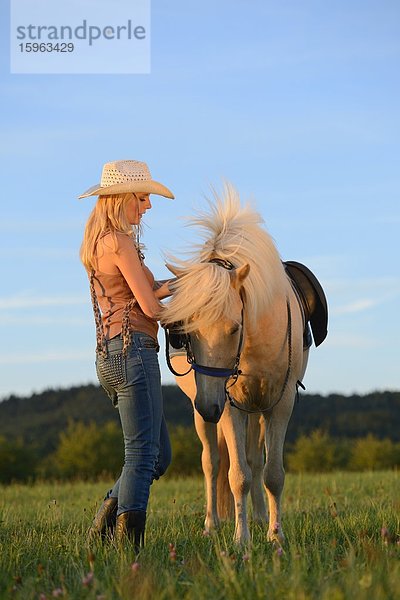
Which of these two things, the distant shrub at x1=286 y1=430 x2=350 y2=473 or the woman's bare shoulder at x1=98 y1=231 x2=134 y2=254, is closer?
the woman's bare shoulder at x1=98 y1=231 x2=134 y2=254

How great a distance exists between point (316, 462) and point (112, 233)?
24.2 m

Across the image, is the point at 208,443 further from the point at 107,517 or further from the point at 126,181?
the point at 126,181

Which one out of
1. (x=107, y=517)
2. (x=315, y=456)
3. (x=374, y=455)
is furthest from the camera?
(x=374, y=455)

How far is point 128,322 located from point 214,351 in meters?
0.58

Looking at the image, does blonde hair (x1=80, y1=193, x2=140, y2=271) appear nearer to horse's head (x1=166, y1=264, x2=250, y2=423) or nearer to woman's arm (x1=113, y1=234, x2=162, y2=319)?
woman's arm (x1=113, y1=234, x2=162, y2=319)

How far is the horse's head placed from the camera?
5.39 meters

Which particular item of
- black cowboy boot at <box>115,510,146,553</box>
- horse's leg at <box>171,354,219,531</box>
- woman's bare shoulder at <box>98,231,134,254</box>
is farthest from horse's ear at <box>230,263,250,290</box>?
horse's leg at <box>171,354,219,531</box>

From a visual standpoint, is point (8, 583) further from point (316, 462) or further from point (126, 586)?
point (316, 462)

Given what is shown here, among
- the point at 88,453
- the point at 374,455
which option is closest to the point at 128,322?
the point at 88,453

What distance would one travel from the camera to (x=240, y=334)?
567cm

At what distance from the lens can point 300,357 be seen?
6.81 m

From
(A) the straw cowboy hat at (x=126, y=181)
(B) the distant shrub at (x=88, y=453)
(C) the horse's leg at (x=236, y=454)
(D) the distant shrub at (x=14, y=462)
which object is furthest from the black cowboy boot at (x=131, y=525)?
(D) the distant shrub at (x=14, y=462)

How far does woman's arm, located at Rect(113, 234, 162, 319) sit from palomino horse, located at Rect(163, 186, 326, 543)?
15 cm

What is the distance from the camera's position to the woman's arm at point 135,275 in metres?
5.30
